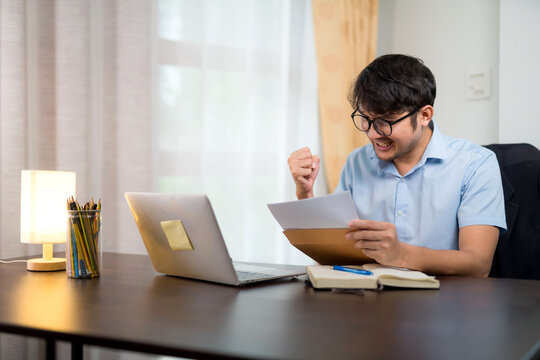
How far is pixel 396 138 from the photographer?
1451 mm

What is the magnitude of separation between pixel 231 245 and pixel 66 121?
0.87 metres

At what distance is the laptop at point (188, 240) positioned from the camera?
1.00 meters

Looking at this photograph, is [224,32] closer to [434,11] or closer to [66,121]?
[66,121]

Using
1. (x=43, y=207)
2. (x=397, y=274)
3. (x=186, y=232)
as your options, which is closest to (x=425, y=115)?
(x=397, y=274)

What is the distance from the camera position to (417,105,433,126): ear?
4.80 feet

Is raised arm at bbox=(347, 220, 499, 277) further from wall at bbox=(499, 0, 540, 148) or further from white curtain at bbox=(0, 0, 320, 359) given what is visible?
white curtain at bbox=(0, 0, 320, 359)

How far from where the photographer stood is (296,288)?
1005 millimetres

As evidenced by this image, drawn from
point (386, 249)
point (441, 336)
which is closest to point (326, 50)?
point (386, 249)

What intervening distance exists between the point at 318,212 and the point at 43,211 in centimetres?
66

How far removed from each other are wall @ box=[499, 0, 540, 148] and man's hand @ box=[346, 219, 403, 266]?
4.21 feet

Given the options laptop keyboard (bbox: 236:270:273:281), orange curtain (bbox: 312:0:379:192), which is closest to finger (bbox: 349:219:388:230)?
laptop keyboard (bbox: 236:270:273:281)

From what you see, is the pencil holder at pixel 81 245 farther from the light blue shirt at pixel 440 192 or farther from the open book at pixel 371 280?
the light blue shirt at pixel 440 192

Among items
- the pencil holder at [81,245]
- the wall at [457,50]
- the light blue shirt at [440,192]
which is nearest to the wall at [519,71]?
the wall at [457,50]

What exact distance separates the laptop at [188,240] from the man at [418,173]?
472 mm
